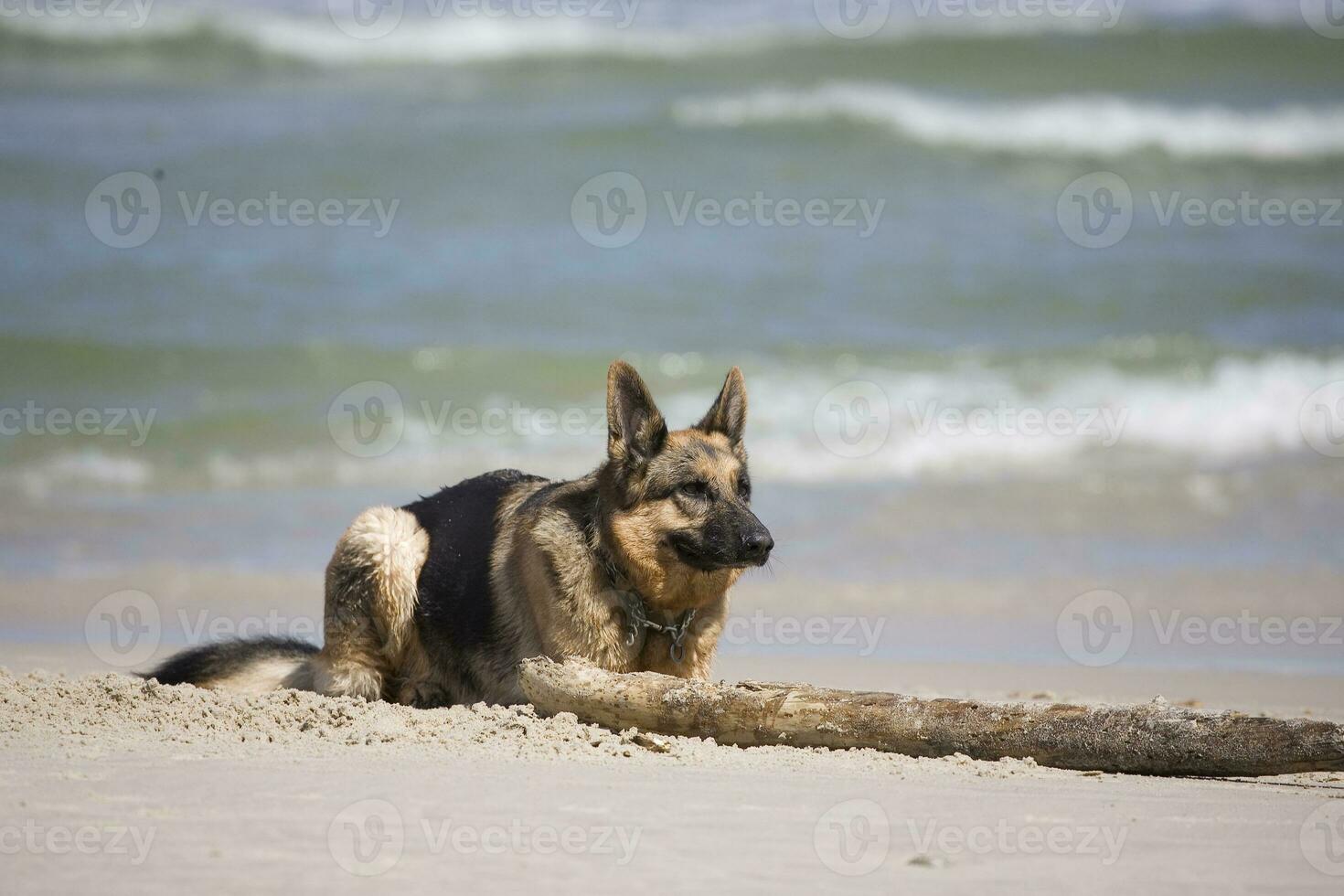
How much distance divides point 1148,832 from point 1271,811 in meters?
0.71

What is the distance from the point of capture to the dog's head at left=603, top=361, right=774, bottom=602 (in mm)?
7305

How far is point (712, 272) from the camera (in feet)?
70.9

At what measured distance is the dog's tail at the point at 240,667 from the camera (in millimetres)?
7949

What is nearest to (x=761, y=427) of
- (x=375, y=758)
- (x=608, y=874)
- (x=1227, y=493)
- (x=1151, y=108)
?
(x=1227, y=493)

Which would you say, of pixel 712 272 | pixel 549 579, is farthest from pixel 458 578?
pixel 712 272

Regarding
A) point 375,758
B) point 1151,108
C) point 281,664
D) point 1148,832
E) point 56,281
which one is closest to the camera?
point 1148,832

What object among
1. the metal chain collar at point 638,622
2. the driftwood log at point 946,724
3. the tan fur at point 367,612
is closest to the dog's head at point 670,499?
the metal chain collar at point 638,622

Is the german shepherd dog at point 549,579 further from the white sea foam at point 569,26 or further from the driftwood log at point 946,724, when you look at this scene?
the white sea foam at point 569,26

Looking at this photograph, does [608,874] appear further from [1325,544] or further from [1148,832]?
[1325,544]

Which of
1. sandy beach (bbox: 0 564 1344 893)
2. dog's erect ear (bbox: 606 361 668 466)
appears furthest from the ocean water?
sandy beach (bbox: 0 564 1344 893)

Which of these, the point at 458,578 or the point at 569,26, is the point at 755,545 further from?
the point at 569,26

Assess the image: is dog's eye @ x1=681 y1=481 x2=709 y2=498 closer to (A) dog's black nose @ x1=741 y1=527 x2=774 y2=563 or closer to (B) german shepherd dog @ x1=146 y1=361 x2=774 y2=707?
(B) german shepherd dog @ x1=146 y1=361 x2=774 y2=707

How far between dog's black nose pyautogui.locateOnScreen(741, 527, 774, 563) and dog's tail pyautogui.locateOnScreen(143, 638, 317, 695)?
2.50 meters

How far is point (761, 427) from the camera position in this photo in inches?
637
